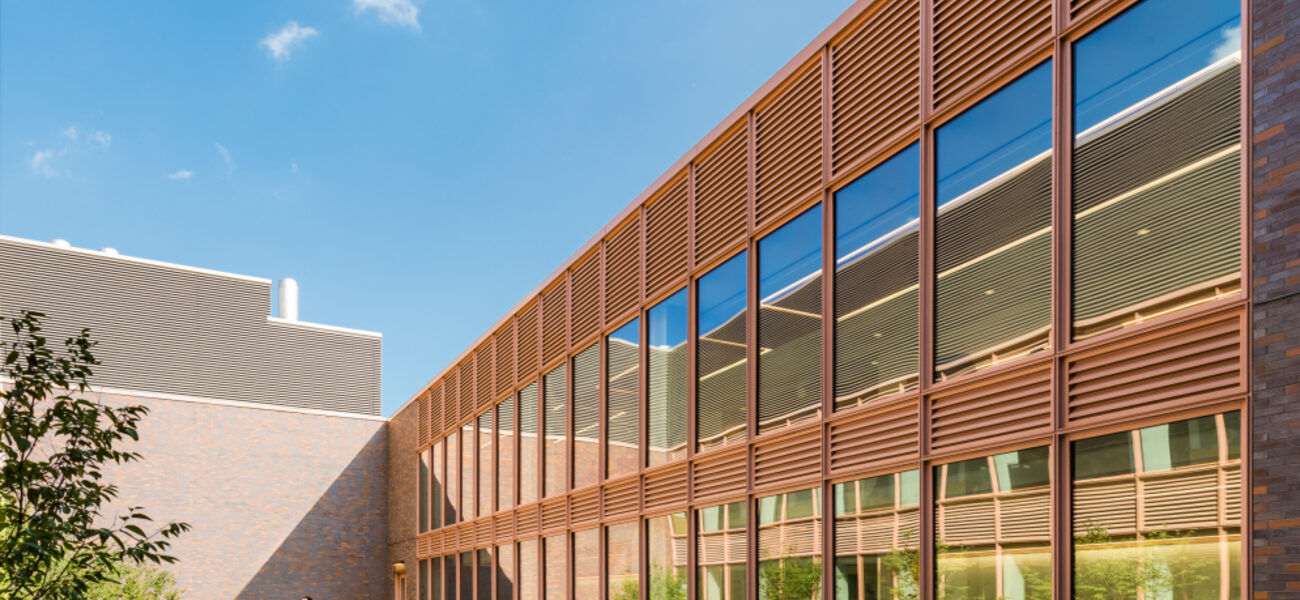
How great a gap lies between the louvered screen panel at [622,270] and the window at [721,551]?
13.2 feet

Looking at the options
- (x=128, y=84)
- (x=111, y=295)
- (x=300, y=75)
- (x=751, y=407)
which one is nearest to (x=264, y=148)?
(x=300, y=75)

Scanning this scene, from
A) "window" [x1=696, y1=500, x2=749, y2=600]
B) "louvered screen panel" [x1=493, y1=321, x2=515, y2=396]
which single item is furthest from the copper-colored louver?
"window" [x1=696, y1=500, x2=749, y2=600]

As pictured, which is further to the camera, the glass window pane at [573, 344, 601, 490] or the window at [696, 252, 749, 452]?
the glass window pane at [573, 344, 601, 490]

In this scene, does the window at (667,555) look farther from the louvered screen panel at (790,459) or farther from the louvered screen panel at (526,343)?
the louvered screen panel at (526,343)

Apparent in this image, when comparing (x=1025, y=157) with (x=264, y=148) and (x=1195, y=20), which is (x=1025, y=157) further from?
(x=264, y=148)

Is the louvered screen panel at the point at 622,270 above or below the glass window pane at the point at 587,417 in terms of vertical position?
above

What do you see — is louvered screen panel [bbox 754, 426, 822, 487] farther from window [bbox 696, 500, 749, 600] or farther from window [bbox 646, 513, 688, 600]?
window [bbox 646, 513, 688, 600]

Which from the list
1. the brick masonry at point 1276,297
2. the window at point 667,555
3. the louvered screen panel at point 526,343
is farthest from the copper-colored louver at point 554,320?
the brick masonry at point 1276,297

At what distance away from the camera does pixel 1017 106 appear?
930 centimetres

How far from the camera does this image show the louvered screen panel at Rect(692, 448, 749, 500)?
13.2 m

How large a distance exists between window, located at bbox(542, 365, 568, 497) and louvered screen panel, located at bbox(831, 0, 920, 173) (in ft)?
29.7

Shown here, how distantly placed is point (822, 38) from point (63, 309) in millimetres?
35473

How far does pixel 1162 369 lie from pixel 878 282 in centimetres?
349

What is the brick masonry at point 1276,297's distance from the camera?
667cm
